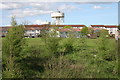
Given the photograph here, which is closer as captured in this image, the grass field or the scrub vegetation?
the scrub vegetation

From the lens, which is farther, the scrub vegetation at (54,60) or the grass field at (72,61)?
the grass field at (72,61)

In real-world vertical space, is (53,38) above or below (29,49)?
above

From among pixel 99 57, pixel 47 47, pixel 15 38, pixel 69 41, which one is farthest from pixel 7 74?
pixel 69 41

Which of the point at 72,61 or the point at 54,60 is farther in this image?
the point at 72,61

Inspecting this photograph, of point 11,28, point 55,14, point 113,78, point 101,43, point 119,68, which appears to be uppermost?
point 55,14

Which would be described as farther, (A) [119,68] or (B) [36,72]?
(B) [36,72]

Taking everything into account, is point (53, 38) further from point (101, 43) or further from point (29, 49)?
point (101, 43)

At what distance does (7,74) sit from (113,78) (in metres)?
4.50

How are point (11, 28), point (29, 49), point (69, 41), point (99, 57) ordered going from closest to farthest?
point (11, 28), point (99, 57), point (29, 49), point (69, 41)

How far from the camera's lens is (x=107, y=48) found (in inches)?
470

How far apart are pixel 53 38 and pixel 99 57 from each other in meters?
3.30

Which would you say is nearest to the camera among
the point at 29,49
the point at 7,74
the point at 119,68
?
the point at 7,74

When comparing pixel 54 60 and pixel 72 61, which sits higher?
pixel 54 60

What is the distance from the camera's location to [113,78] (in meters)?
7.71
